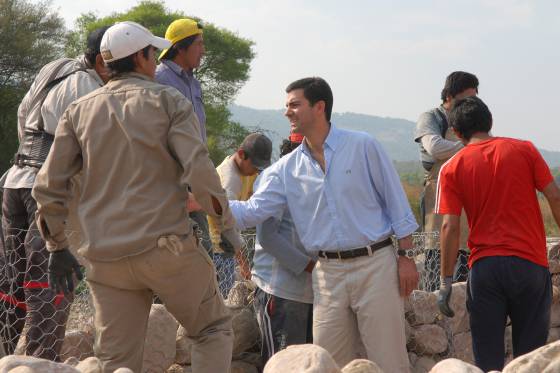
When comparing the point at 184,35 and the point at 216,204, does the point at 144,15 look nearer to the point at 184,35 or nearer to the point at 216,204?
the point at 184,35

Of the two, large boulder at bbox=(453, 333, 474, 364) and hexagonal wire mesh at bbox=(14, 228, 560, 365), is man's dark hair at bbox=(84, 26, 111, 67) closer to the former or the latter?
hexagonal wire mesh at bbox=(14, 228, 560, 365)

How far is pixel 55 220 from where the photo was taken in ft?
13.1

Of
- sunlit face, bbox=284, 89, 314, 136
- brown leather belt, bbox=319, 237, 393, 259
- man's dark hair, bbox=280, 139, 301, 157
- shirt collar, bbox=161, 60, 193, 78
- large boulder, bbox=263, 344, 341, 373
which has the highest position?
shirt collar, bbox=161, 60, 193, 78

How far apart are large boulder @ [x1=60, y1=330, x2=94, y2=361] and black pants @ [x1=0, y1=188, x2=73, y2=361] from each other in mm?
251

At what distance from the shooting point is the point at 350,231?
4656mm

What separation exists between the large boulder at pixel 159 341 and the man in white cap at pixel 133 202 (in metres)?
1.17

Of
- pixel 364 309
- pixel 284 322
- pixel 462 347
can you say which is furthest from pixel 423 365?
pixel 364 309

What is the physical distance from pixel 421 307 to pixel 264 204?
2.12 m

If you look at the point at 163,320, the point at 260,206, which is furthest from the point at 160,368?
A: the point at 260,206

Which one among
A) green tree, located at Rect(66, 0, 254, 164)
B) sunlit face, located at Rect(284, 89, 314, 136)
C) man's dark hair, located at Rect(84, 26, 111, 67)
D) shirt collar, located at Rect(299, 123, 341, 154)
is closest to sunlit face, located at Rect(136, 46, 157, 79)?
man's dark hair, located at Rect(84, 26, 111, 67)

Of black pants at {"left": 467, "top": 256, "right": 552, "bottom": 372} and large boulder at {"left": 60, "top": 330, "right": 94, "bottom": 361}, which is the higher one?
black pants at {"left": 467, "top": 256, "right": 552, "bottom": 372}

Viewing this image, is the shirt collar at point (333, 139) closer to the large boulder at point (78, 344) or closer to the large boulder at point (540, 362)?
the large boulder at point (78, 344)

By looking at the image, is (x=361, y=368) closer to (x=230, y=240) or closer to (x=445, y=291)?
(x=230, y=240)

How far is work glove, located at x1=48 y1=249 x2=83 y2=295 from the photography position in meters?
4.06
